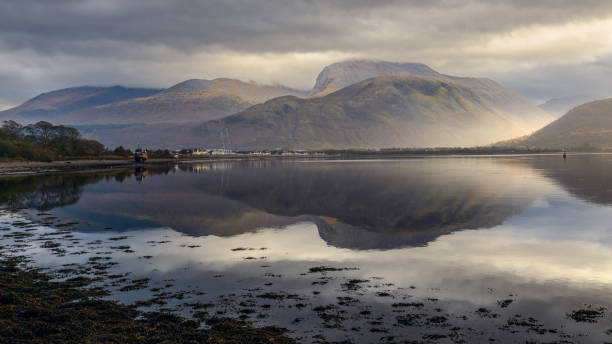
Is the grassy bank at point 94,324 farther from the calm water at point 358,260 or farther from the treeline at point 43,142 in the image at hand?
the treeline at point 43,142

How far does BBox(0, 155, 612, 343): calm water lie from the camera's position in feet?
49.8

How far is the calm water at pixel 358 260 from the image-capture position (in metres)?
15.2

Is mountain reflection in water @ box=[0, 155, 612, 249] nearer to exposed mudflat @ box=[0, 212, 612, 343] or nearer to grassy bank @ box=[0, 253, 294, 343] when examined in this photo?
exposed mudflat @ box=[0, 212, 612, 343]

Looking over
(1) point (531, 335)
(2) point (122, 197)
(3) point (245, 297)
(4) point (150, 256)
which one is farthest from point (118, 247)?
(2) point (122, 197)

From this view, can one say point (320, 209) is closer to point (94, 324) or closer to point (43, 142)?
point (94, 324)

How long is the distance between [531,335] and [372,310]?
5071 mm

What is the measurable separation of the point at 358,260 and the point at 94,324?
532 inches

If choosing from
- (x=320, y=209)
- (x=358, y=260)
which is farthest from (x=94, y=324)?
(x=320, y=209)

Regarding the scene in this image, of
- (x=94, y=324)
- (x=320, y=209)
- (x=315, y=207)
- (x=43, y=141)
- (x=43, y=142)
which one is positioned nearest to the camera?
(x=94, y=324)

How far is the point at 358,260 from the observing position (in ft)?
78.1

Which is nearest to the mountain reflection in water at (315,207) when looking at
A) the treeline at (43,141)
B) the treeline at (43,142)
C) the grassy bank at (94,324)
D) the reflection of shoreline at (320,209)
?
the reflection of shoreline at (320,209)

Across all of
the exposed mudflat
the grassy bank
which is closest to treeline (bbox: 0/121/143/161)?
the exposed mudflat

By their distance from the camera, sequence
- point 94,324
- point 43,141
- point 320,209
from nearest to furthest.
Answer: point 94,324 → point 320,209 → point 43,141

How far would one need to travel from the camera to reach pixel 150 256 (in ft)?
81.4
